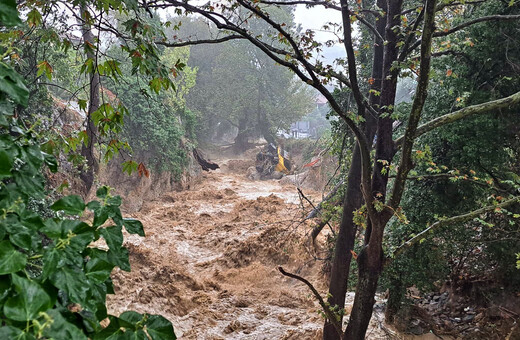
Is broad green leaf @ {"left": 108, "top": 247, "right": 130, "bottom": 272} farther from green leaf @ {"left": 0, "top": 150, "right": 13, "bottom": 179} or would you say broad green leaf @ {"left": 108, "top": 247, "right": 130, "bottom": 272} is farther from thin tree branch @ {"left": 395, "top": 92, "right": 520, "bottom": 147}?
thin tree branch @ {"left": 395, "top": 92, "right": 520, "bottom": 147}

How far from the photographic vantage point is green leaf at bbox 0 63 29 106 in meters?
0.76

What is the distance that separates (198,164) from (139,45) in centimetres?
1485

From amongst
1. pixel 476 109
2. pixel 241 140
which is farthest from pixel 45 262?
pixel 241 140

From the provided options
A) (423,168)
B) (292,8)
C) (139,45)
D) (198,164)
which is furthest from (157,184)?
(292,8)

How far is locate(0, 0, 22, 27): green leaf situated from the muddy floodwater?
416 cm

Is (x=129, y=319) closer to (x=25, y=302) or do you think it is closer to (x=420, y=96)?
(x=25, y=302)

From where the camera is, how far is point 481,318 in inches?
188

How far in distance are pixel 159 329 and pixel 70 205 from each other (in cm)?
37

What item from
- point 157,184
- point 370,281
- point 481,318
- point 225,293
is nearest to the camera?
point 370,281

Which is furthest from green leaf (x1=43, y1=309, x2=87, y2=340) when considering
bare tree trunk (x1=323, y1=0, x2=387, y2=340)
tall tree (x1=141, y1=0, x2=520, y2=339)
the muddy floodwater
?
the muddy floodwater

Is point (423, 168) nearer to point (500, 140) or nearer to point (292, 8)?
point (500, 140)

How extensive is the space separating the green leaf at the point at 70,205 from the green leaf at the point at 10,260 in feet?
0.61

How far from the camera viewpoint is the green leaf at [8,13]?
0.77m

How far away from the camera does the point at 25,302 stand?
63 centimetres
